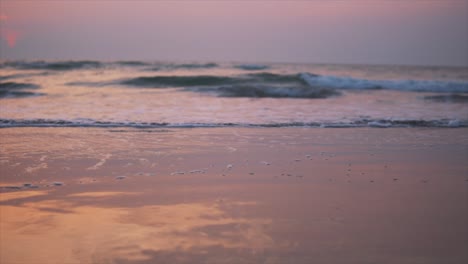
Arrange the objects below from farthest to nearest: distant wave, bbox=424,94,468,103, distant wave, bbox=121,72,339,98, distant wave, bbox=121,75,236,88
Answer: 1. distant wave, bbox=121,75,236,88
2. distant wave, bbox=121,72,339,98
3. distant wave, bbox=424,94,468,103

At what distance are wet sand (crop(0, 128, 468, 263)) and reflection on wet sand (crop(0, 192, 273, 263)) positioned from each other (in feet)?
0.04

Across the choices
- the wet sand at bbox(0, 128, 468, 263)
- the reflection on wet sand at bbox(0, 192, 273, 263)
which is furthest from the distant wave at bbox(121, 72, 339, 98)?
the reflection on wet sand at bbox(0, 192, 273, 263)

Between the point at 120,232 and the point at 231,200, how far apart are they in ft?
3.45

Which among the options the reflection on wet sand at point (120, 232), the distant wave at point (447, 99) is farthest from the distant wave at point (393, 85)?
the reflection on wet sand at point (120, 232)

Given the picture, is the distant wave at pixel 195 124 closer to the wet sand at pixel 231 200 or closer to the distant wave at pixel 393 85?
the wet sand at pixel 231 200

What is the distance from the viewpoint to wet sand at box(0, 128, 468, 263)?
8.97 feet

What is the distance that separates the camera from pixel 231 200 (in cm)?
379

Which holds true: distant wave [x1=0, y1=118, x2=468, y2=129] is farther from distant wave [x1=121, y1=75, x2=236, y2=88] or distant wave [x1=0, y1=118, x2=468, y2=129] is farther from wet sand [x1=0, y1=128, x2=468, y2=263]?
distant wave [x1=121, y1=75, x2=236, y2=88]

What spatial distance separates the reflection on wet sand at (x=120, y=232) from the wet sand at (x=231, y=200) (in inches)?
0.4

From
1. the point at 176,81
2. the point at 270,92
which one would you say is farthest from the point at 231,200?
the point at 176,81

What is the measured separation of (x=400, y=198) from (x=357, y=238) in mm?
1106

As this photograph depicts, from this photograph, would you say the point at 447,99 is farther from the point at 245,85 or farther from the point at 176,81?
the point at 176,81

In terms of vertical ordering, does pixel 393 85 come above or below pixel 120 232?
above

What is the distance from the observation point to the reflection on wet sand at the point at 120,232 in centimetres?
→ 265
